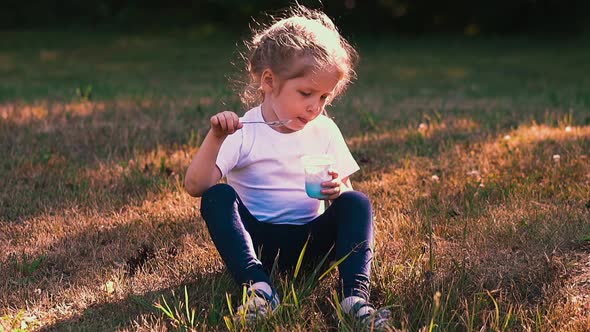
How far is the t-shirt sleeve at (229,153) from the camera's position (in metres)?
2.91

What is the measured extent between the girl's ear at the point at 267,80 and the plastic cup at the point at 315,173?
426mm

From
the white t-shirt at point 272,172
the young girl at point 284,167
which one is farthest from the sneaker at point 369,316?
the white t-shirt at point 272,172

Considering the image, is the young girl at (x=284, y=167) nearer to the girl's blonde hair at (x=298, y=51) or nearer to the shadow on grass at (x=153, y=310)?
the girl's blonde hair at (x=298, y=51)

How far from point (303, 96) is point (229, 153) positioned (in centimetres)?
35

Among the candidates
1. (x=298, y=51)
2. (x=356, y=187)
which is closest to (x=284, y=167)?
(x=298, y=51)

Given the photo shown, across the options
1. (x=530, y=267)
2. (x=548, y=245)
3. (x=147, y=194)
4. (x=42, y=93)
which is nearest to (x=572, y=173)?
(x=548, y=245)

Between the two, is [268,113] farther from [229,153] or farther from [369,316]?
[369,316]

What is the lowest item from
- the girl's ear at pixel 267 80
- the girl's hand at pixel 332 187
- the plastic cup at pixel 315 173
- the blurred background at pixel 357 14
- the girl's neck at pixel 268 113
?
the blurred background at pixel 357 14

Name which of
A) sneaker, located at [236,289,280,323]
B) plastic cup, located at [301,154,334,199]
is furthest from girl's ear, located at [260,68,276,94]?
sneaker, located at [236,289,280,323]

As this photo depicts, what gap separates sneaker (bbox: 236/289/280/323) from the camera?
2.39 m

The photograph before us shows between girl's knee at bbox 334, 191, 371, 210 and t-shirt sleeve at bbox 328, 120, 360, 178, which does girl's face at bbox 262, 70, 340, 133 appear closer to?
t-shirt sleeve at bbox 328, 120, 360, 178

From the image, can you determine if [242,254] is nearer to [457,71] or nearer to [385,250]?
[385,250]

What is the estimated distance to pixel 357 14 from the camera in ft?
61.4

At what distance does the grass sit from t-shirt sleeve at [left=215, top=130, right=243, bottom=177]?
0.39 metres
